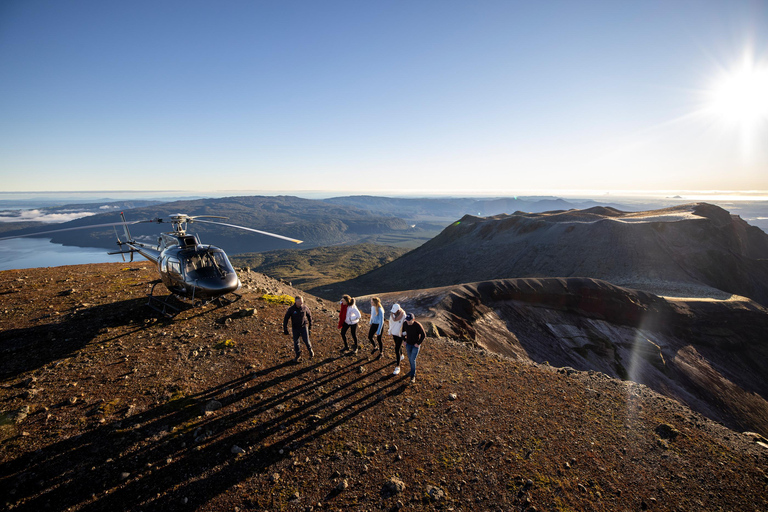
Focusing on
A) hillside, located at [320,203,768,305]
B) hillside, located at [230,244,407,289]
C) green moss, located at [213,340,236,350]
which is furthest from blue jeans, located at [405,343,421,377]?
hillside, located at [230,244,407,289]

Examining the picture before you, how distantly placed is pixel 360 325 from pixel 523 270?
2251 inches

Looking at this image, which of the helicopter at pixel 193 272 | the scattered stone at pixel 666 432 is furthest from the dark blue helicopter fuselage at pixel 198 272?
the scattered stone at pixel 666 432

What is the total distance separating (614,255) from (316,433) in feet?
228

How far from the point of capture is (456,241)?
85.6m

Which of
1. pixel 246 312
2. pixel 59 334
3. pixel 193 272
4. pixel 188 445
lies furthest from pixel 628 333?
pixel 59 334

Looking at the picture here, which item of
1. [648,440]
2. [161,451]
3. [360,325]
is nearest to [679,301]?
[648,440]

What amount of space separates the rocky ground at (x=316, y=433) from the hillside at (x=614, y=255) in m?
50.2

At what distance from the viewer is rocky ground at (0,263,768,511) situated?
550 cm

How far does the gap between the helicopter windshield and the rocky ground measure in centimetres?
241

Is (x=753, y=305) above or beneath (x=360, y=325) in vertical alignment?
beneath

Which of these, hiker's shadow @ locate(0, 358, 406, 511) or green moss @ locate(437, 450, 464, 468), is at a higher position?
hiker's shadow @ locate(0, 358, 406, 511)

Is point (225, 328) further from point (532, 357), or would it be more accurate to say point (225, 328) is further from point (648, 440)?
point (532, 357)

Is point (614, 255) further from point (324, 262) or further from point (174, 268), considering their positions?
point (324, 262)

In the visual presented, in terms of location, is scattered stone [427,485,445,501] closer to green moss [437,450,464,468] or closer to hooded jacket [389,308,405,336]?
green moss [437,450,464,468]
